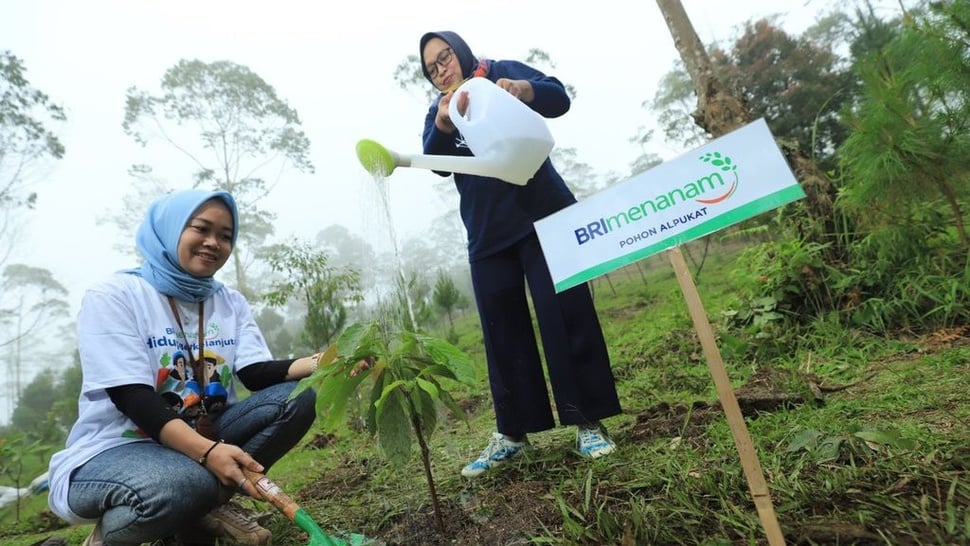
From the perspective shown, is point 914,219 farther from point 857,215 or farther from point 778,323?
point 778,323

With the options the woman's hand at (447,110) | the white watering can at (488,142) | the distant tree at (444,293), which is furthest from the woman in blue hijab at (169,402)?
the distant tree at (444,293)

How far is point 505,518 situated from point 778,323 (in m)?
2.29

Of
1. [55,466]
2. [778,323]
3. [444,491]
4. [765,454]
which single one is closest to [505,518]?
[444,491]

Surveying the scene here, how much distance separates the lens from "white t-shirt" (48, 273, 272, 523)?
1306mm

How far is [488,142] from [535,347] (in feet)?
2.35

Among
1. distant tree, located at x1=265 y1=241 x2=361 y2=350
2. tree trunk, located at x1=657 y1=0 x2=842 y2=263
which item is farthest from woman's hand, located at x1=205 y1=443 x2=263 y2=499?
distant tree, located at x1=265 y1=241 x2=361 y2=350

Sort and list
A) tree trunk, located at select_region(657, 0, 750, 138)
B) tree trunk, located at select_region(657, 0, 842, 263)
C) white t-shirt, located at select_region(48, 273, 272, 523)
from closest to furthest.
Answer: white t-shirt, located at select_region(48, 273, 272, 523) → tree trunk, located at select_region(657, 0, 842, 263) → tree trunk, located at select_region(657, 0, 750, 138)

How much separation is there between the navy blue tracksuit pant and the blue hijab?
91 centimetres

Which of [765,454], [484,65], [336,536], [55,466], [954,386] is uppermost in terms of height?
[484,65]

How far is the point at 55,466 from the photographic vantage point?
4.36 ft

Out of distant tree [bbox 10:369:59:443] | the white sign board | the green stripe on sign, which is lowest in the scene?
the green stripe on sign

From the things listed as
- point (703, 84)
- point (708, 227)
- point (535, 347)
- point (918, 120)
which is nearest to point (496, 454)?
point (535, 347)

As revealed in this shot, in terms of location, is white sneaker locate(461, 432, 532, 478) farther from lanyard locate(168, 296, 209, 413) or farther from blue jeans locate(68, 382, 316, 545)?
lanyard locate(168, 296, 209, 413)

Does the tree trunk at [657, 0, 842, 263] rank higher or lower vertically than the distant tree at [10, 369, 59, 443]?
lower
